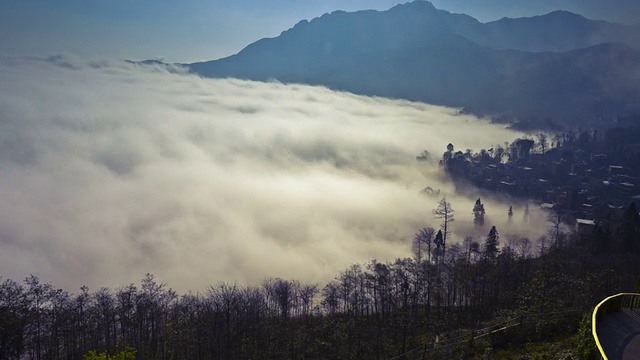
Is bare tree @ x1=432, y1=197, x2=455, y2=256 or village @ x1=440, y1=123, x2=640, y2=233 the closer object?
bare tree @ x1=432, y1=197, x2=455, y2=256

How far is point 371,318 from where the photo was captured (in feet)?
128

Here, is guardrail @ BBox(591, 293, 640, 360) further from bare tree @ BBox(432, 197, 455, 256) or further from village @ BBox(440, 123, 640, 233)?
village @ BBox(440, 123, 640, 233)

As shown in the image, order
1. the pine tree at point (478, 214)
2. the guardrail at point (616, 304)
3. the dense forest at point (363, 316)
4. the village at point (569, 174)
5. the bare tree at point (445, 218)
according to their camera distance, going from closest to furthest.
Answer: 1. the guardrail at point (616, 304)
2. the dense forest at point (363, 316)
3. the bare tree at point (445, 218)
4. the pine tree at point (478, 214)
5. the village at point (569, 174)

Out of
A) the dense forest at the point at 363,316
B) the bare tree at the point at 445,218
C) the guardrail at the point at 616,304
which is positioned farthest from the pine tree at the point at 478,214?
the guardrail at the point at 616,304

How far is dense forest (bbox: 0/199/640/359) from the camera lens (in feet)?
99.0

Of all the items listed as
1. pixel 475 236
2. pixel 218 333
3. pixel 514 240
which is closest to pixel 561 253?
pixel 514 240

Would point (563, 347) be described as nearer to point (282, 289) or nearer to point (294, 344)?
point (294, 344)

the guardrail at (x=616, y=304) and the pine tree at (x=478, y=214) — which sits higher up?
the guardrail at (x=616, y=304)

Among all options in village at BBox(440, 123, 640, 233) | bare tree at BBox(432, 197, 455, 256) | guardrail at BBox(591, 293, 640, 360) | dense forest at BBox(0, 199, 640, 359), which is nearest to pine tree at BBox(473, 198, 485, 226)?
bare tree at BBox(432, 197, 455, 256)

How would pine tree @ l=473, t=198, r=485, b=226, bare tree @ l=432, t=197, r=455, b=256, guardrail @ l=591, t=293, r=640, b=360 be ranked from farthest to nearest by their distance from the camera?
pine tree @ l=473, t=198, r=485, b=226 < bare tree @ l=432, t=197, r=455, b=256 < guardrail @ l=591, t=293, r=640, b=360

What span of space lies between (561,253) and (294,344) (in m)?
30.7

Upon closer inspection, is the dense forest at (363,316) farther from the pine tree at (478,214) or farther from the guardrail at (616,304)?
the pine tree at (478,214)

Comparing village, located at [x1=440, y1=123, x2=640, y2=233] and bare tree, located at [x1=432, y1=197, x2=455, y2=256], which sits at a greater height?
village, located at [x1=440, y1=123, x2=640, y2=233]

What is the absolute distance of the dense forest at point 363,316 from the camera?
30.2 m
